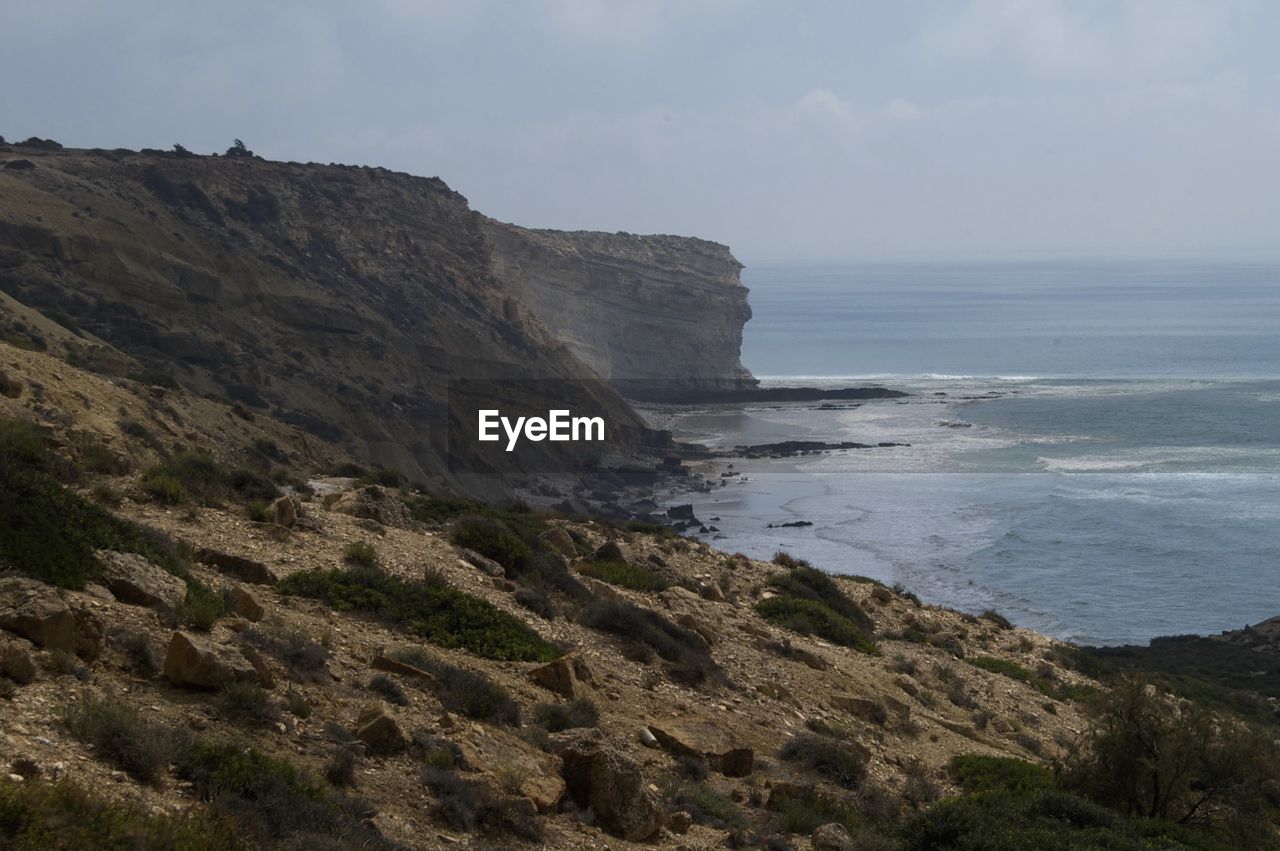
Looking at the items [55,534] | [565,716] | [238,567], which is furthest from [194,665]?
[238,567]

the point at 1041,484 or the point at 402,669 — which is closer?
the point at 402,669

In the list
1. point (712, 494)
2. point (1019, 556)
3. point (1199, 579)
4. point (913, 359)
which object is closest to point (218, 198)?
point (712, 494)

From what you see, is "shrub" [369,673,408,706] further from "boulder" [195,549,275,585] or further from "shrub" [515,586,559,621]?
"shrub" [515,586,559,621]

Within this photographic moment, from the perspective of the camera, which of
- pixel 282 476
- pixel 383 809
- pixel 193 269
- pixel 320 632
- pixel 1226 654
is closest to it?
pixel 383 809

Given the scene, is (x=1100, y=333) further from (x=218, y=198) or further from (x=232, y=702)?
(x=232, y=702)

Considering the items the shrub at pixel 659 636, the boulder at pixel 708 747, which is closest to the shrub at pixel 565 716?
the boulder at pixel 708 747

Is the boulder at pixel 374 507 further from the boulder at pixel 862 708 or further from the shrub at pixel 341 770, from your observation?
the shrub at pixel 341 770

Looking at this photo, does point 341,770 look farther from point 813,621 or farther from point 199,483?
point 813,621
